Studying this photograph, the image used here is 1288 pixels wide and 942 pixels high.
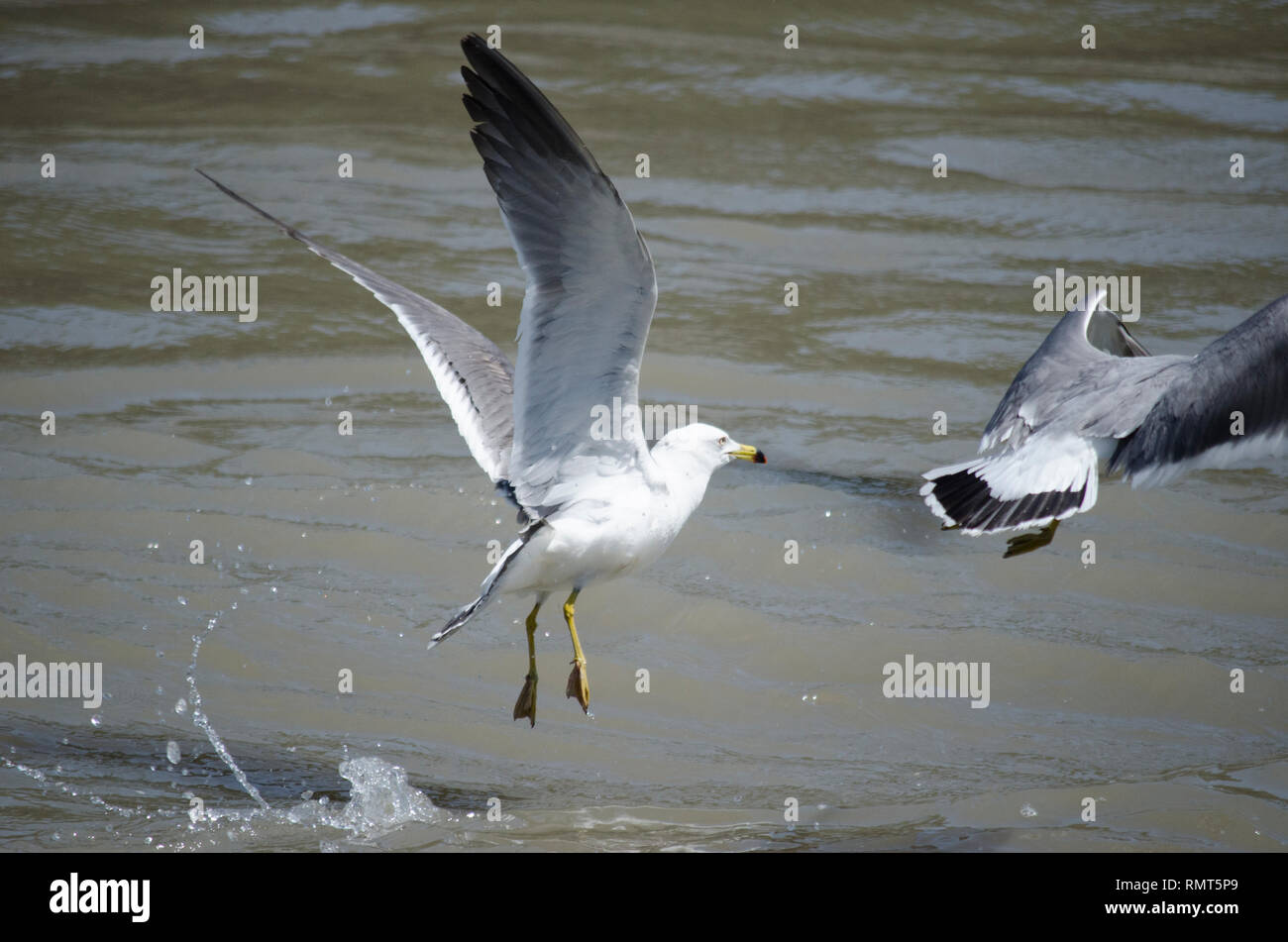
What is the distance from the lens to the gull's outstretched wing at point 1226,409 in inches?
239

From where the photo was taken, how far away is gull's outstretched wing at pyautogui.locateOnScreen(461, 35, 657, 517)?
4.91m

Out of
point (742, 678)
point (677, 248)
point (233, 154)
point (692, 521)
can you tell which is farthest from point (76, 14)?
point (742, 678)

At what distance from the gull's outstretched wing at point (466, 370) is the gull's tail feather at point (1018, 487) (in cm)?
166

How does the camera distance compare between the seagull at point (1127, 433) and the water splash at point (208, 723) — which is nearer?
the water splash at point (208, 723)

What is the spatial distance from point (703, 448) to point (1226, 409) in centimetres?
201

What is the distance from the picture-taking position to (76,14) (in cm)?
1381

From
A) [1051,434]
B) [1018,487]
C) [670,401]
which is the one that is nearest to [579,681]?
[1018,487]

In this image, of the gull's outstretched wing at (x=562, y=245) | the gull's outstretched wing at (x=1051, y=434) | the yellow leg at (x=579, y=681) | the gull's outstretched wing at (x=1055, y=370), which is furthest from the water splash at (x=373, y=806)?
the gull's outstretched wing at (x=1055, y=370)

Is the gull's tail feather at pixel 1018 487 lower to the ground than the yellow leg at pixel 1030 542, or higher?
higher

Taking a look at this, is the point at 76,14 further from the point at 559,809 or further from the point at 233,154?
the point at 559,809

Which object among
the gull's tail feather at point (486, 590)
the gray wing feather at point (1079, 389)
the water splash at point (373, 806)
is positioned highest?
the gray wing feather at point (1079, 389)

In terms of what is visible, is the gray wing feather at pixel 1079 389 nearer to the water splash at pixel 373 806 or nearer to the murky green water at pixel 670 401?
the murky green water at pixel 670 401

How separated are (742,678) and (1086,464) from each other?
159 centimetres

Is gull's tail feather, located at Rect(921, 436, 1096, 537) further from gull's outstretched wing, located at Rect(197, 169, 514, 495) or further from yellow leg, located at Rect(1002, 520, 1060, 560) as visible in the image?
gull's outstretched wing, located at Rect(197, 169, 514, 495)
